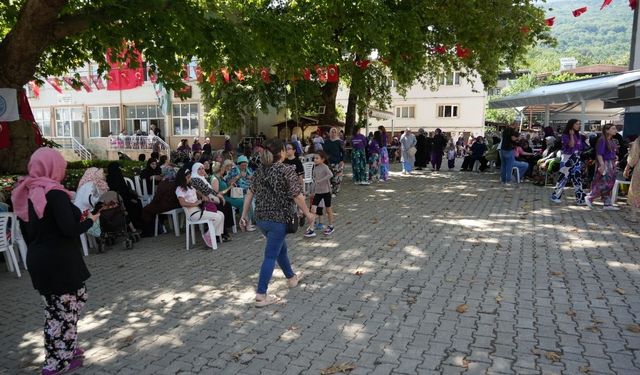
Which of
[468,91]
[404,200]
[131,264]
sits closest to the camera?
[131,264]

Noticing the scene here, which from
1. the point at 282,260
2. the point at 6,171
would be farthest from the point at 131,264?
the point at 6,171

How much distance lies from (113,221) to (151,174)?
202 cm

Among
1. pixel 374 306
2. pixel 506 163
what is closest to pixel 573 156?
pixel 506 163

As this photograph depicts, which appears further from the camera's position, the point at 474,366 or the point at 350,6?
the point at 350,6

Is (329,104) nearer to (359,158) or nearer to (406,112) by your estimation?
(359,158)

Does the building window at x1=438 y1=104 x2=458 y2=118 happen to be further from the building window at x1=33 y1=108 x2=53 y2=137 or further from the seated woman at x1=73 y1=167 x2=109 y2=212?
the seated woman at x1=73 y1=167 x2=109 y2=212

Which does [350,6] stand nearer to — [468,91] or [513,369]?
[513,369]

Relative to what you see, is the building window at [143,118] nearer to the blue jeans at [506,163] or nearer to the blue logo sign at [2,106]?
the blue logo sign at [2,106]

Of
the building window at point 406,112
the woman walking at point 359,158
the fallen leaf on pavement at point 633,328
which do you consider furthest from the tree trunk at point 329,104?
the building window at point 406,112

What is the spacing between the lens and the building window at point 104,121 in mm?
A: 33719

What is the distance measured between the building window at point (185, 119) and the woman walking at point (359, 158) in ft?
62.3

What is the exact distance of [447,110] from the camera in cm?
4291

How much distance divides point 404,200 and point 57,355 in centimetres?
871

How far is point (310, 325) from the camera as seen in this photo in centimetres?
435
